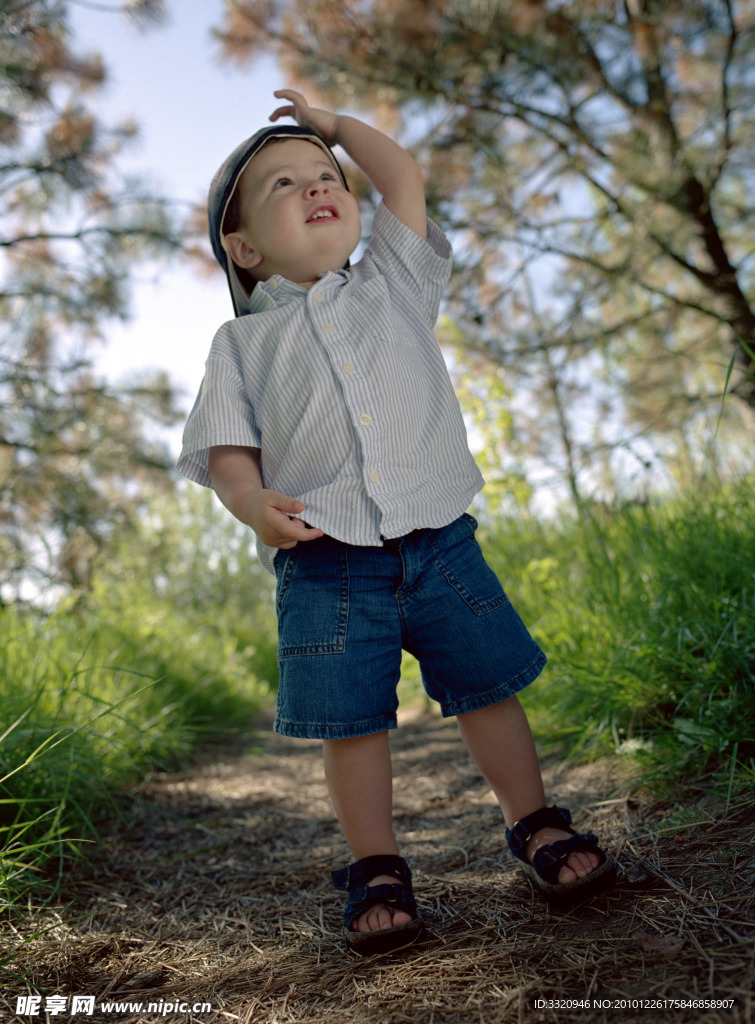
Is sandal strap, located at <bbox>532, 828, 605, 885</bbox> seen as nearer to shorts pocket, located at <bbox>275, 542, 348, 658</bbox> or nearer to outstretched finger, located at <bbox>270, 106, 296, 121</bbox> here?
shorts pocket, located at <bbox>275, 542, 348, 658</bbox>

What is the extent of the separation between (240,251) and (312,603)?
0.82 meters

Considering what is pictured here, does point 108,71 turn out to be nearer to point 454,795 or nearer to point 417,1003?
point 454,795

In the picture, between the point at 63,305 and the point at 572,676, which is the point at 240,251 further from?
the point at 63,305

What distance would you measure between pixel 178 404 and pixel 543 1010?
485 cm

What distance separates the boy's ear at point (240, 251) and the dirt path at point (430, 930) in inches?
52.4

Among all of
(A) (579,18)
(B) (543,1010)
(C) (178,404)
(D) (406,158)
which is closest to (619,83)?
(A) (579,18)

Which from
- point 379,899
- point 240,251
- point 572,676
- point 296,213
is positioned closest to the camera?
point 379,899

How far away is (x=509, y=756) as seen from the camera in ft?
4.20

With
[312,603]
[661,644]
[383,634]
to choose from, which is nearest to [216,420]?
[312,603]

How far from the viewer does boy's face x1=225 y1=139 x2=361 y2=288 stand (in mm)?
1445

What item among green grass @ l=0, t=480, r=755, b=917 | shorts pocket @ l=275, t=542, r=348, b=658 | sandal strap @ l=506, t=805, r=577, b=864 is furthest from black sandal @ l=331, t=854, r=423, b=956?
green grass @ l=0, t=480, r=755, b=917

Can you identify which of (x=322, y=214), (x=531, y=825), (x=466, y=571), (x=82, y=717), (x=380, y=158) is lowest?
(x=531, y=825)

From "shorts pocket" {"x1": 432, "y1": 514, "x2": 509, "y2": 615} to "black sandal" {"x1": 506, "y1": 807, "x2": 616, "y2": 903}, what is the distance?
37 centimetres

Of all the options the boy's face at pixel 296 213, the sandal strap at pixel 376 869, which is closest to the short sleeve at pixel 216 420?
the boy's face at pixel 296 213
